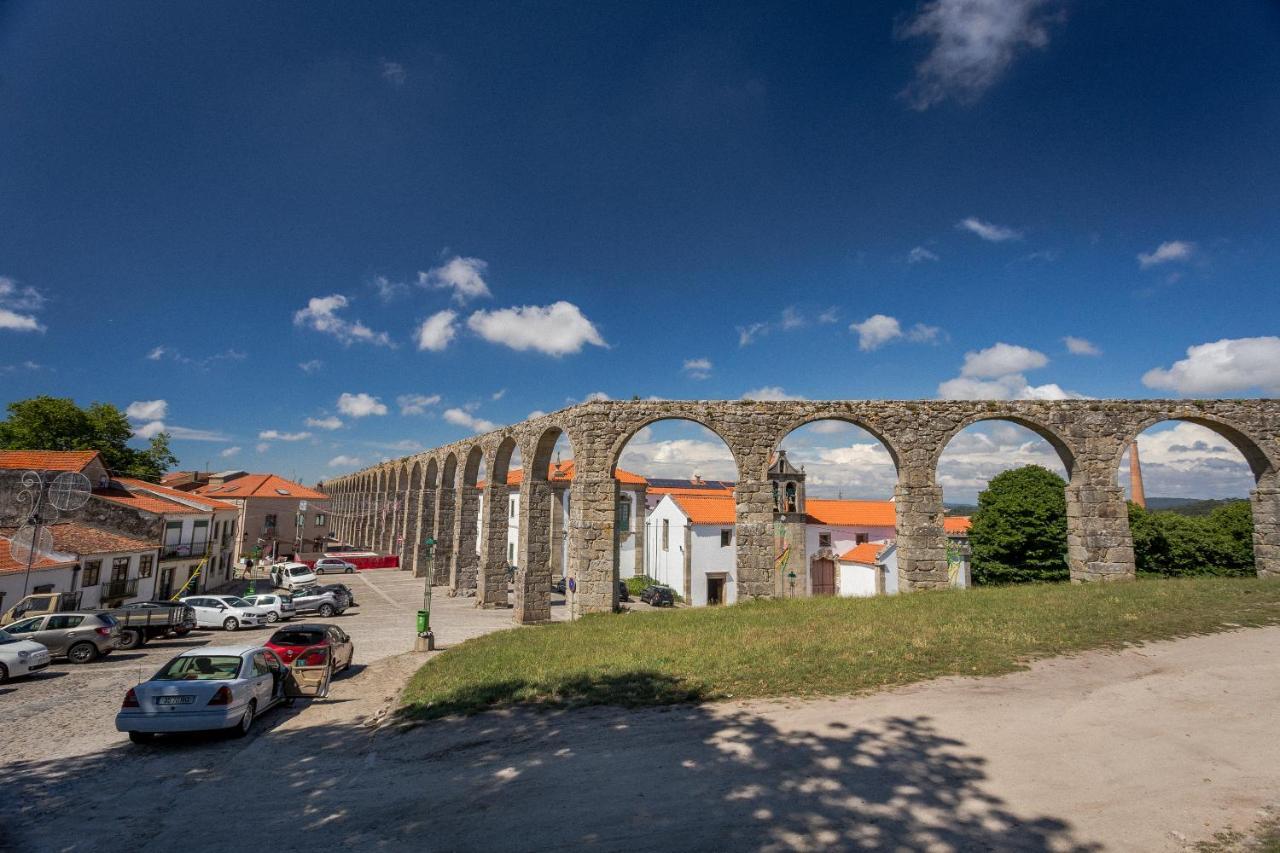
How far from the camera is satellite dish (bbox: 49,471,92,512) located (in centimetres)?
1873

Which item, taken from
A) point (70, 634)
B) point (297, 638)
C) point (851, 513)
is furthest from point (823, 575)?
point (70, 634)

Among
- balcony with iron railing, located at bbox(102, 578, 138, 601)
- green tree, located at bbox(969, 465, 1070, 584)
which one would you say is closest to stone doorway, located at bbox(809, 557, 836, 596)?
green tree, located at bbox(969, 465, 1070, 584)

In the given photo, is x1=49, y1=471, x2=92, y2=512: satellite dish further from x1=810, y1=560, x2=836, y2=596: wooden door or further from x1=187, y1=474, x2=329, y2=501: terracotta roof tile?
x1=810, y1=560, x2=836, y2=596: wooden door

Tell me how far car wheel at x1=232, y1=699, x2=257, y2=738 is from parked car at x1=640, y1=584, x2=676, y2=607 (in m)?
26.4

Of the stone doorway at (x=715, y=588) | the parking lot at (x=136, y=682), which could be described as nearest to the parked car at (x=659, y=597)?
the stone doorway at (x=715, y=588)

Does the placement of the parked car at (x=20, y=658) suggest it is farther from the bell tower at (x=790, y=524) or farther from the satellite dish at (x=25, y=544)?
the bell tower at (x=790, y=524)

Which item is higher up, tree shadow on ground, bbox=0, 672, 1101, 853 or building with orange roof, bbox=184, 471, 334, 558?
building with orange roof, bbox=184, 471, 334, 558

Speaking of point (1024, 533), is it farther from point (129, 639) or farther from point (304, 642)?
point (129, 639)

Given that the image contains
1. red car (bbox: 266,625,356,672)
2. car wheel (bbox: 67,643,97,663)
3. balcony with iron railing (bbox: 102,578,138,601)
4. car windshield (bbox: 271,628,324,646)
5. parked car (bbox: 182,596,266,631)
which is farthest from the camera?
balcony with iron railing (bbox: 102,578,138,601)

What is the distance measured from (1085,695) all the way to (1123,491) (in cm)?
1392

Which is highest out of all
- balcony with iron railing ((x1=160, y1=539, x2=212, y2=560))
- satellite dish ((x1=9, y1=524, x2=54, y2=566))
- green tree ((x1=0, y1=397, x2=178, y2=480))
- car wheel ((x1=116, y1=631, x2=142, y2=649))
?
green tree ((x1=0, y1=397, x2=178, y2=480))

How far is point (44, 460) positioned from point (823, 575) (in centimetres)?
4184

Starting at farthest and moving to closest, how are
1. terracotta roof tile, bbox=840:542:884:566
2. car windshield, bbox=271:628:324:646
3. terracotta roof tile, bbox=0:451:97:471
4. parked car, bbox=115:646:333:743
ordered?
terracotta roof tile, bbox=840:542:884:566 → terracotta roof tile, bbox=0:451:97:471 → car windshield, bbox=271:628:324:646 → parked car, bbox=115:646:333:743

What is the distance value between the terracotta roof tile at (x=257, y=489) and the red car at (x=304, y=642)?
4421 cm
